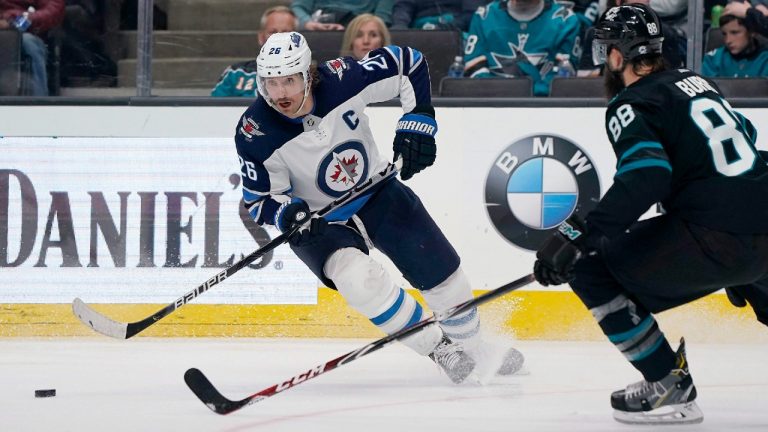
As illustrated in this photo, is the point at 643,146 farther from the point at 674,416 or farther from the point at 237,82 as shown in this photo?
the point at 237,82

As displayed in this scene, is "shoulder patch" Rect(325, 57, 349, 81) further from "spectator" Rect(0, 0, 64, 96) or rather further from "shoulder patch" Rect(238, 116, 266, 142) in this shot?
"spectator" Rect(0, 0, 64, 96)

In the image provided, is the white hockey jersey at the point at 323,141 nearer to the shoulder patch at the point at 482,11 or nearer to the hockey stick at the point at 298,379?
the hockey stick at the point at 298,379

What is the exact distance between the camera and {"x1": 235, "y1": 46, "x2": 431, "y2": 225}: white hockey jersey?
3.43m

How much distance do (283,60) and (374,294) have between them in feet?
2.41

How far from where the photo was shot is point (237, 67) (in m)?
4.75

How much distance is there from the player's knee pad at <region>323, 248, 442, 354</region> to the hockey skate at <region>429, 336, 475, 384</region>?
4 cm

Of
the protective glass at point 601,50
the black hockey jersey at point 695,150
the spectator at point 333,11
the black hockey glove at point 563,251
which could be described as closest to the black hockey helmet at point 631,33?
the protective glass at point 601,50

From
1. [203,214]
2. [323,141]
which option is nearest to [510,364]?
[323,141]

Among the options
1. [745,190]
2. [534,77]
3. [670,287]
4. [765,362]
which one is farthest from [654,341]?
[534,77]

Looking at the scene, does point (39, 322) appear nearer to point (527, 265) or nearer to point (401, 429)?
point (527, 265)

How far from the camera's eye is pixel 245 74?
15.6 feet

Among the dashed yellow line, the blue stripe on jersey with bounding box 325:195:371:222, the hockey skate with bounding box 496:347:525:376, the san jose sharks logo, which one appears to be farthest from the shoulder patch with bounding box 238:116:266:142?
the dashed yellow line

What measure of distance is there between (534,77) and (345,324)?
4.21ft

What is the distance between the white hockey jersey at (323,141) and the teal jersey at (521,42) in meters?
1.13
